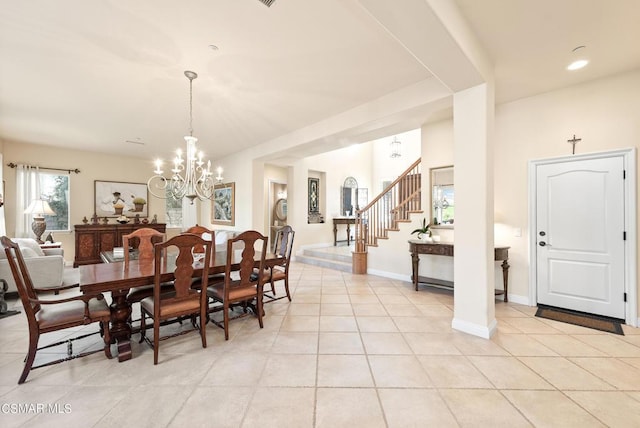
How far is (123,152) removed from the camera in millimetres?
6398

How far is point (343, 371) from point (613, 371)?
2.13 m

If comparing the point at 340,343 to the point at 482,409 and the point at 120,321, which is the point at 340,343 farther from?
the point at 120,321

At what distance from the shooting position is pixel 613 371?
6.72 ft

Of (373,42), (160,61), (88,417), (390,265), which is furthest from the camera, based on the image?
(390,265)

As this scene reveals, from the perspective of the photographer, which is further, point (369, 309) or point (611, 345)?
point (369, 309)

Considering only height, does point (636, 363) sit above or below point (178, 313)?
below

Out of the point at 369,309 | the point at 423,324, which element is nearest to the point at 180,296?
the point at 369,309

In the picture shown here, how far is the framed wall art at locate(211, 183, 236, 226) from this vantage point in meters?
6.59

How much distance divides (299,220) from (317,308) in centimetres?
381

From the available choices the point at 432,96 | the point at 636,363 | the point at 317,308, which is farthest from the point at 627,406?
the point at 432,96

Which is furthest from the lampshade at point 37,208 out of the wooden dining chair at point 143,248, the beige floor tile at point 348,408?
the beige floor tile at point 348,408

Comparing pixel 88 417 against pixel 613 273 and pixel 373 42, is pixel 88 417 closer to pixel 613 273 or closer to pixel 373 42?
pixel 373 42

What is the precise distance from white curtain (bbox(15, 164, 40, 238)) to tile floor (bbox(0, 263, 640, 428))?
3.90 metres

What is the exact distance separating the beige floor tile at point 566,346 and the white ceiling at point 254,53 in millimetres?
2780
